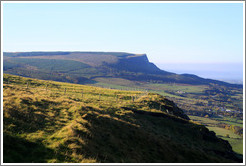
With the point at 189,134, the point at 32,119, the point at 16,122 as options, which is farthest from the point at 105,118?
the point at 189,134

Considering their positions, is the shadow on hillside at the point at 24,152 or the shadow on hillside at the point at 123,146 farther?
the shadow on hillside at the point at 123,146

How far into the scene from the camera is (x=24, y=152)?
18656 mm

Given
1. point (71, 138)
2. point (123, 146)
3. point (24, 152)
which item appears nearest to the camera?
point (24, 152)

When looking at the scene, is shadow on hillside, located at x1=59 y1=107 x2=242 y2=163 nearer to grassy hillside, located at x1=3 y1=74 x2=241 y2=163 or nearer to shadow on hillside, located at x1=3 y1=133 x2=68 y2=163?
grassy hillside, located at x1=3 y1=74 x2=241 y2=163

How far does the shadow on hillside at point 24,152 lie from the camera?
57.1ft

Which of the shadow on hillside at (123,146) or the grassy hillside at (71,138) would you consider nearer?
the grassy hillside at (71,138)

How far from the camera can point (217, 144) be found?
45.2 meters

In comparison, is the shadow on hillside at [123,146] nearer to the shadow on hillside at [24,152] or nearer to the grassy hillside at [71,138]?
the grassy hillside at [71,138]

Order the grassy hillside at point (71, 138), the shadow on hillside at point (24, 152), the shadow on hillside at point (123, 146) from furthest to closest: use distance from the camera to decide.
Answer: the shadow on hillside at point (123, 146) < the grassy hillside at point (71, 138) < the shadow on hillside at point (24, 152)

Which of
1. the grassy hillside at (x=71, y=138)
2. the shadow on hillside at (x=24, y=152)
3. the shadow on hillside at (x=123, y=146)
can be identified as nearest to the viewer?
the shadow on hillside at (x=24, y=152)

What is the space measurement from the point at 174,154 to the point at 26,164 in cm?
A: 2002

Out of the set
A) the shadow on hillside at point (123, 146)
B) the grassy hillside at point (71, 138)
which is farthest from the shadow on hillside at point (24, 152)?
the shadow on hillside at point (123, 146)

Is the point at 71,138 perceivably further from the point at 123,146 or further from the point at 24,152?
the point at 123,146

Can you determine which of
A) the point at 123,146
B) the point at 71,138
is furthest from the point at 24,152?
the point at 123,146
